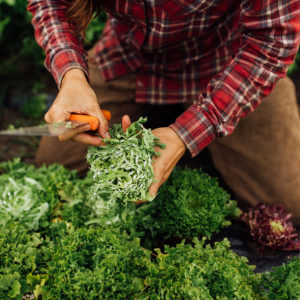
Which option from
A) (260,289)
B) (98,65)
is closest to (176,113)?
(98,65)

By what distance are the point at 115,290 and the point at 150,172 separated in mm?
586

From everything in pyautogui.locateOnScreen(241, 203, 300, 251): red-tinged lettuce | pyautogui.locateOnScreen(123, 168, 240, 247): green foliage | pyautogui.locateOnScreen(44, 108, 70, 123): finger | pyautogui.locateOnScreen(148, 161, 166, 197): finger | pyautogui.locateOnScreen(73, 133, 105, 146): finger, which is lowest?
pyautogui.locateOnScreen(241, 203, 300, 251): red-tinged lettuce

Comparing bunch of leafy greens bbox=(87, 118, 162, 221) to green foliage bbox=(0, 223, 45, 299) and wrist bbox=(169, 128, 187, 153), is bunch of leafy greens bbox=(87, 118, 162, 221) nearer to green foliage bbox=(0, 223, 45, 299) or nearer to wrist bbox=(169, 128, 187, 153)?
wrist bbox=(169, 128, 187, 153)

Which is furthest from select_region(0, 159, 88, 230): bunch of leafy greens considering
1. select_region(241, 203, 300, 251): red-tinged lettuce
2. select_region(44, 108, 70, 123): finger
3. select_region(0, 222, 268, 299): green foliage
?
select_region(241, 203, 300, 251): red-tinged lettuce

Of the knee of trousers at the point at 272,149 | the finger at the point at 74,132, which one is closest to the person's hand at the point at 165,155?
the finger at the point at 74,132

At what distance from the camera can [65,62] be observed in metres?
2.08

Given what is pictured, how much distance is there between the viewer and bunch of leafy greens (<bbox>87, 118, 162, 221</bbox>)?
1.68 meters

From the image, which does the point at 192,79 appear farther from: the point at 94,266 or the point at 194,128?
the point at 94,266

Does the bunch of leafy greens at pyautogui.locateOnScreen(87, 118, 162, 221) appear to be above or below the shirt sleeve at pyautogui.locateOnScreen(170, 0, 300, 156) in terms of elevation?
below

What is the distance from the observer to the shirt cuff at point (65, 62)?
2059mm

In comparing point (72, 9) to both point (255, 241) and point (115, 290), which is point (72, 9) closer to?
point (115, 290)

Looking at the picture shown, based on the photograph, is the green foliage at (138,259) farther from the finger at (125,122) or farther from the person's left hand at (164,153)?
the finger at (125,122)

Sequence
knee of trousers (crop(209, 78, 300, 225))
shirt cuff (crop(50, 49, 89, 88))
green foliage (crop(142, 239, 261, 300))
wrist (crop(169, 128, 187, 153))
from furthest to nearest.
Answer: knee of trousers (crop(209, 78, 300, 225)) → shirt cuff (crop(50, 49, 89, 88)) → wrist (crop(169, 128, 187, 153)) → green foliage (crop(142, 239, 261, 300))

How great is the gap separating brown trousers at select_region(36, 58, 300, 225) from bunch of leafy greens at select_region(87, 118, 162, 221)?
718 millimetres
